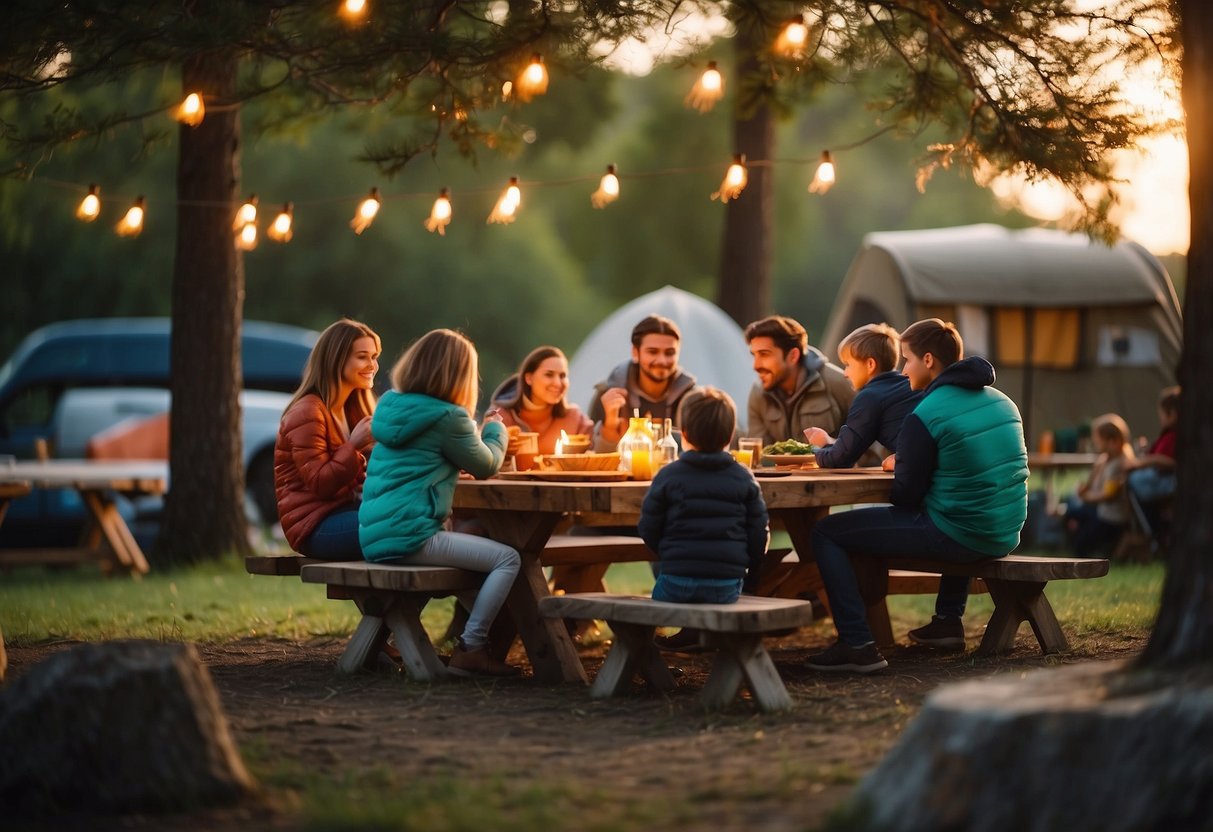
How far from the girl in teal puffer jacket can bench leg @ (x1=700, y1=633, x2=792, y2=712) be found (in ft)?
3.23

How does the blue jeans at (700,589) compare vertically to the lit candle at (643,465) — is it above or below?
below

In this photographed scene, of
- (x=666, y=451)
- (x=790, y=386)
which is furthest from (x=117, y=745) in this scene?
(x=790, y=386)

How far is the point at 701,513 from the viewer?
518 cm

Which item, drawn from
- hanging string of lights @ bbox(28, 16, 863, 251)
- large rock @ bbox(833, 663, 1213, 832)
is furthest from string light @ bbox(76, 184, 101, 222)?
large rock @ bbox(833, 663, 1213, 832)

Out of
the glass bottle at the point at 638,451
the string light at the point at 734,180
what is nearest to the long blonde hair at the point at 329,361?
the glass bottle at the point at 638,451

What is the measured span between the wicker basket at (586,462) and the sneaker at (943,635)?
1708 millimetres

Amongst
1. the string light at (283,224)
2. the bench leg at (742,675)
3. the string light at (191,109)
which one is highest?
the string light at (191,109)

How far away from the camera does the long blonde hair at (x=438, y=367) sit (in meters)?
5.72

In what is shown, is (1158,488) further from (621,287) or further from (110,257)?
(621,287)

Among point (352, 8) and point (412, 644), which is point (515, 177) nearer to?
point (352, 8)

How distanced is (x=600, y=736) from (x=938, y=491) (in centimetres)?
182

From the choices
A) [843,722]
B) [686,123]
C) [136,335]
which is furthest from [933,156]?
[686,123]

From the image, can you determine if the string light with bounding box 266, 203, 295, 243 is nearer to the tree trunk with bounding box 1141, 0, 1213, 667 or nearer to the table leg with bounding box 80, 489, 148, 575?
the table leg with bounding box 80, 489, 148, 575

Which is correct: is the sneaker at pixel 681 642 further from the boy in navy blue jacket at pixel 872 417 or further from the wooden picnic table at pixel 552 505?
the boy in navy blue jacket at pixel 872 417
